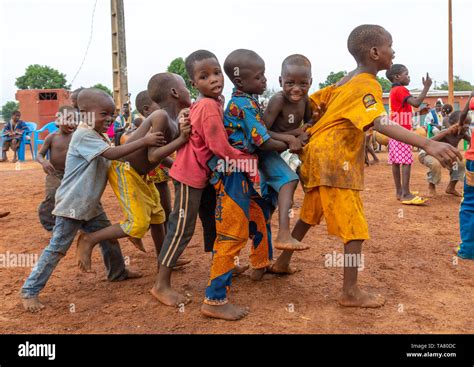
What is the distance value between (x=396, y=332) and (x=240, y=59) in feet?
6.62

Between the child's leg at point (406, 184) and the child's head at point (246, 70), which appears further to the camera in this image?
the child's leg at point (406, 184)

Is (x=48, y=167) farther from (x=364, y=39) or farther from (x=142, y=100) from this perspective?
(x=364, y=39)

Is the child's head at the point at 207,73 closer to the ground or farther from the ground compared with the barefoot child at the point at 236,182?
farther from the ground

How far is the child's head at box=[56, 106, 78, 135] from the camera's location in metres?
4.83

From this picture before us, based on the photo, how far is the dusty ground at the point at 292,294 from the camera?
2861 mm

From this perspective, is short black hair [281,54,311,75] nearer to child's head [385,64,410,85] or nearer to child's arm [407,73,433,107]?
child's arm [407,73,433,107]

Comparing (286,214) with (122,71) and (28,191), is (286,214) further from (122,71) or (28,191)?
(122,71)

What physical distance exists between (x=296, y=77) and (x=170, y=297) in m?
1.78

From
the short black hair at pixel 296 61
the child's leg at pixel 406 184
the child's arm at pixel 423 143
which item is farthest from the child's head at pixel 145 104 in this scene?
the child's leg at pixel 406 184

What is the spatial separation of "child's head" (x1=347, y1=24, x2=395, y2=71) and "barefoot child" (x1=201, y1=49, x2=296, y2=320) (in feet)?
2.17

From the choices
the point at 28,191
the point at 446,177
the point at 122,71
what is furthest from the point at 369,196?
the point at 122,71

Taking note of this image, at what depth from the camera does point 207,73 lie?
2.94 meters

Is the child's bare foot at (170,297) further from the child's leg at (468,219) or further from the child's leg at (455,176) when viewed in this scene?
the child's leg at (455,176)

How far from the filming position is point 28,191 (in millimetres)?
8992
